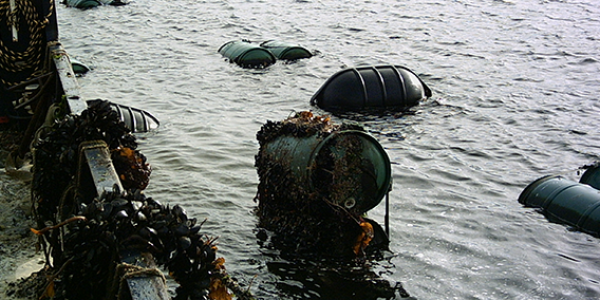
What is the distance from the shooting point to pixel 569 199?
9422mm

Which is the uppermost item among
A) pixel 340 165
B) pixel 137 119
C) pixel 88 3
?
pixel 340 165

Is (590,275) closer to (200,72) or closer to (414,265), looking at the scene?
(414,265)

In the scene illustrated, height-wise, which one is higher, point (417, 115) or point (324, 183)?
point (324, 183)

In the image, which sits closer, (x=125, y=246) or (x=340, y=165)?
(x=125, y=246)

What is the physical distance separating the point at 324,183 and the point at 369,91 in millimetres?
6548

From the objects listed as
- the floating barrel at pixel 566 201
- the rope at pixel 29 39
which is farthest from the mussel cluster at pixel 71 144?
the floating barrel at pixel 566 201

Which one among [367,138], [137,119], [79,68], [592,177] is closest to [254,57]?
[79,68]

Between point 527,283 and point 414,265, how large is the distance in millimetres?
1278

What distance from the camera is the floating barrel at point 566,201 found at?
909cm

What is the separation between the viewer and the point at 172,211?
393cm

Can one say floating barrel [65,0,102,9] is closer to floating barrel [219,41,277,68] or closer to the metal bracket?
floating barrel [219,41,277,68]

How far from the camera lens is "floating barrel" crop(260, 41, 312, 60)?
18.5 meters

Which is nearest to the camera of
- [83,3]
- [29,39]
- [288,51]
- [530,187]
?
[29,39]

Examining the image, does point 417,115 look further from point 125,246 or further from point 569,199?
point 125,246
